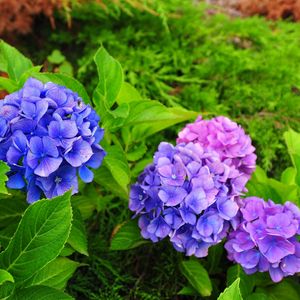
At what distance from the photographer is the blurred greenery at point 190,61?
247cm

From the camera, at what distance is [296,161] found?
5.45 feet

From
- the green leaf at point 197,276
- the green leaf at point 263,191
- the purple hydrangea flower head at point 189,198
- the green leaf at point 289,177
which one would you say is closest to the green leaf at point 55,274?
the purple hydrangea flower head at point 189,198

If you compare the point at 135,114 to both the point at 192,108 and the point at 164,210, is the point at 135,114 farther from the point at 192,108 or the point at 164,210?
the point at 192,108

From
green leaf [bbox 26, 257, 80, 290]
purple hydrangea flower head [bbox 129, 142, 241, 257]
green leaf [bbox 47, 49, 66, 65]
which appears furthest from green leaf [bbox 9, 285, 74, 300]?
green leaf [bbox 47, 49, 66, 65]

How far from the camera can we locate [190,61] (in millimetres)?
2727

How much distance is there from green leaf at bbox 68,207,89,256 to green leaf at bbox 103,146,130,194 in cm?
16

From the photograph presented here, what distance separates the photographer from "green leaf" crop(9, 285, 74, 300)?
51.9 inches

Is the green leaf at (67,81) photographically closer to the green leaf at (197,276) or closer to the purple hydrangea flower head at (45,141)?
the purple hydrangea flower head at (45,141)

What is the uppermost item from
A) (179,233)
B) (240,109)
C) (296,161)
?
(296,161)

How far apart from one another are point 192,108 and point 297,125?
476mm

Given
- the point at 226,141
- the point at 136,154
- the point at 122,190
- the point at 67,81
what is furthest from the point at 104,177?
the point at 226,141

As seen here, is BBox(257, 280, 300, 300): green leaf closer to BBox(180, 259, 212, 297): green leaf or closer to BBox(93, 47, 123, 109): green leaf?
BBox(180, 259, 212, 297): green leaf

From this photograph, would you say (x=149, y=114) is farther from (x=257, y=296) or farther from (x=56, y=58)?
(x=56, y=58)

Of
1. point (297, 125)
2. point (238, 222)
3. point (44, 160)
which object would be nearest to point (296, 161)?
point (238, 222)
